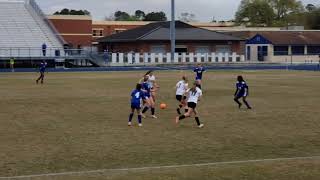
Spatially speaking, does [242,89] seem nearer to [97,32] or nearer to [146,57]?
[146,57]

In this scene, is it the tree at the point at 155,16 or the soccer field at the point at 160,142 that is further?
the tree at the point at 155,16

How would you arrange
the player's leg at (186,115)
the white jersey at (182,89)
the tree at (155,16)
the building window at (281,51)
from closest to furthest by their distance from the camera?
the player's leg at (186,115)
the white jersey at (182,89)
the building window at (281,51)
the tree at (155,16)

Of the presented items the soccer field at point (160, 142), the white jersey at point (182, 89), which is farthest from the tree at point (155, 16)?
the white jersey at point (182, 89)

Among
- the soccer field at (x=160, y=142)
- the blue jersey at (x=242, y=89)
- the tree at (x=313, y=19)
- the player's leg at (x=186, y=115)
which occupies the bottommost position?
the soccer field at (x=160, y=142)

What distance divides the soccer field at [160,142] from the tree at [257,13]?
107742 millimetres

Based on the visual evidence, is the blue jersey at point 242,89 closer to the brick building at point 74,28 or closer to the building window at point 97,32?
the brick building at point 74,28

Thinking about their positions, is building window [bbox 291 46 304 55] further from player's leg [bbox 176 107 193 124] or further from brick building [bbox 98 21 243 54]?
player's leg [bbox 176 107 193 124]

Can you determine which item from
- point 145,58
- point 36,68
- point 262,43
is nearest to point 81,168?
point 36,68

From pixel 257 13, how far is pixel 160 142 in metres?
121

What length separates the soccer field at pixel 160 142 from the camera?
11867 mm

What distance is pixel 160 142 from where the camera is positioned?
1579 centimetres

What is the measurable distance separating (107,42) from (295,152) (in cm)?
7384

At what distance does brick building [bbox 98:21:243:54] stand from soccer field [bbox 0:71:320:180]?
182 feet

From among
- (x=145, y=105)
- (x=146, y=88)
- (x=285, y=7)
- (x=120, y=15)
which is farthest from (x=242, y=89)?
(x=120, y=15)
